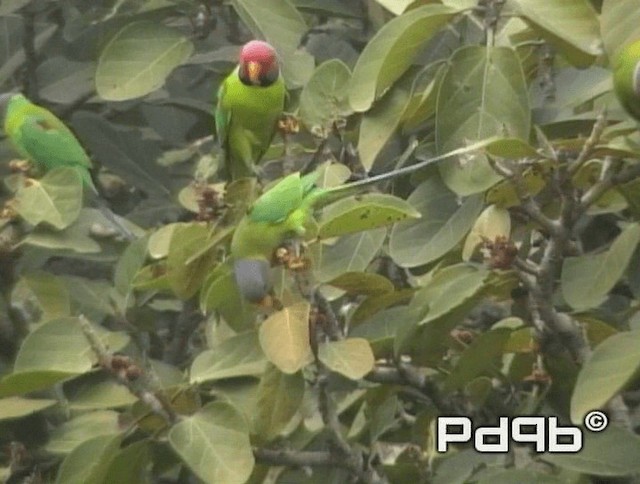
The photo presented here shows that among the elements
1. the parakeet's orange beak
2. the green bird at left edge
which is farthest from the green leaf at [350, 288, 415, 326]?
the green bird at left edge

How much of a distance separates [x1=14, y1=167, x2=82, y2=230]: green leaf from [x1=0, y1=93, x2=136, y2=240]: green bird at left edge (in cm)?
42

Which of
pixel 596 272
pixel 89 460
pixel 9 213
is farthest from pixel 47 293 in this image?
pixel 596 272

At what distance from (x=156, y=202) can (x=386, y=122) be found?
25.0 inches

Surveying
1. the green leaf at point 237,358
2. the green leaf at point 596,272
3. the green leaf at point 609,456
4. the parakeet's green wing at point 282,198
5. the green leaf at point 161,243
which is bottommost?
the green leaf at point 609,456

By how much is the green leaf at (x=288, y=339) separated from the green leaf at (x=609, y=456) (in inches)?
10.6

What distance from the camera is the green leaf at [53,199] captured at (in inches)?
56.3

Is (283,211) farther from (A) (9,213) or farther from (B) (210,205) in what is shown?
(A) (9,213)

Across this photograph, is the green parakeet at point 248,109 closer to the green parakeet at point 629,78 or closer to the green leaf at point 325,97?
the green leaf at point 325,97

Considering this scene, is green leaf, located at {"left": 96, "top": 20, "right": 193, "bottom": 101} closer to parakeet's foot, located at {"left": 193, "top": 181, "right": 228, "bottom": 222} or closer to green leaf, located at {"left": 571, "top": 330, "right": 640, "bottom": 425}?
parakeet's foot, located at {"left": 193, "top": 181, "right": 228, "bottom": 222}

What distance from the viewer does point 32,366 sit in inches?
52.4

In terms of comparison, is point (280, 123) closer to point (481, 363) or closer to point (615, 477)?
point (481, 363)

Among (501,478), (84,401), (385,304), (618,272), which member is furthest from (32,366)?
(618,272)

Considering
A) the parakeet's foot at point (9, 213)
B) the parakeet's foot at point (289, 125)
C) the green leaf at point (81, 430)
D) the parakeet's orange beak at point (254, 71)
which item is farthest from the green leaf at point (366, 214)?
the parakeet's orange beak at point (254, 71)

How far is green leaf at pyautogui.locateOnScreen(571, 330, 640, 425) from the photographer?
108 centimetres
